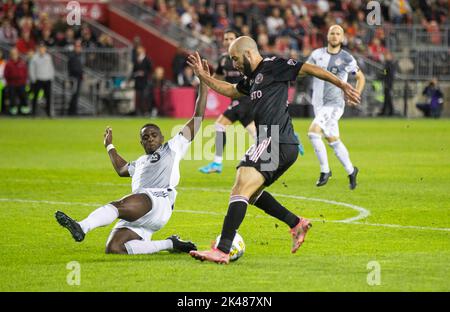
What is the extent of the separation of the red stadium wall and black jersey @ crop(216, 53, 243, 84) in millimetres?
20655

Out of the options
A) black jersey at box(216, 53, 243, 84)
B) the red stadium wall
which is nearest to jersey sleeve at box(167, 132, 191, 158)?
black jersey at box(216, 53, 243, 84)

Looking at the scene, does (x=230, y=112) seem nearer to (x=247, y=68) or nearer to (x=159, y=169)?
(x=159, y=169)

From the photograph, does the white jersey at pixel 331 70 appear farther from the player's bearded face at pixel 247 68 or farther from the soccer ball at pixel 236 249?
the soccer ball at pixel 236 249

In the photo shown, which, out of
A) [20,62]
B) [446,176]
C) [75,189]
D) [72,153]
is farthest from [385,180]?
[20,62]

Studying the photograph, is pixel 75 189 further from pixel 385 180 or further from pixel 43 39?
pixel 43 39

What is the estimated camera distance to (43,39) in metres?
37.2

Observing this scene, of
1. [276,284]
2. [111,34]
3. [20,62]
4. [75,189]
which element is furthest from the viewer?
[111,34]

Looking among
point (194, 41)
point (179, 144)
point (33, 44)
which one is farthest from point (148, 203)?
point (194, 41)

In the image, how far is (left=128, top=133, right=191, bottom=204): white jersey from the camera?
37.6 ft

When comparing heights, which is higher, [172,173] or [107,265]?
[172,173]

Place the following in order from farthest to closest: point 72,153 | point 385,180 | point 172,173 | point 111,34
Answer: point 111,34
point 72,153
point 385,180
point 172,173

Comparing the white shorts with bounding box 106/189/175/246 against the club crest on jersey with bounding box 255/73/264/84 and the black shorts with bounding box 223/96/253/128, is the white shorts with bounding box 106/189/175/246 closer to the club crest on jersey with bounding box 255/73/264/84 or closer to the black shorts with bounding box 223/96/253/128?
the club crest on jersey with bounding box 255/73/264/84

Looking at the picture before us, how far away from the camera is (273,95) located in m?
10.8
